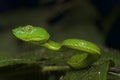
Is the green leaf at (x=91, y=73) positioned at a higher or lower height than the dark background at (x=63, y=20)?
higher

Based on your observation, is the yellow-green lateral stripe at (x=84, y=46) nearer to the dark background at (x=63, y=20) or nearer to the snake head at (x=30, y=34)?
the snake head at (x=30, y=34)

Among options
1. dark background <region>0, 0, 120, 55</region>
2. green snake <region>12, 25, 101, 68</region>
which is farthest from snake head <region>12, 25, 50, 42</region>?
dark background <region>0, 0, 120, 55</region>

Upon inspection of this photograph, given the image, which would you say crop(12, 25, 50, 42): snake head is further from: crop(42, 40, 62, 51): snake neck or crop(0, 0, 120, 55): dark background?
crop(0, 0, 120, 55): dark background

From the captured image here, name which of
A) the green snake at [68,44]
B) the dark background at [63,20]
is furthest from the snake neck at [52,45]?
the dark background at [63,20]

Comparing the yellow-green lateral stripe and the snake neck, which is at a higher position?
→ the yellow-green lateral stripe

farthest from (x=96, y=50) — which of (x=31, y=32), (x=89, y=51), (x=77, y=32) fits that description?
(x=77, y=32)

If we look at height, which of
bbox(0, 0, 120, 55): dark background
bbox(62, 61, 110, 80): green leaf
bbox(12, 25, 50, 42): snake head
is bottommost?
bbox(0, 0, 120, 55): dark background

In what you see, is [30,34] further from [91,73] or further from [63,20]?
[63,20]

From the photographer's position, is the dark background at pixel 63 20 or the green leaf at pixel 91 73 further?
the dark background at pixel 63 20
